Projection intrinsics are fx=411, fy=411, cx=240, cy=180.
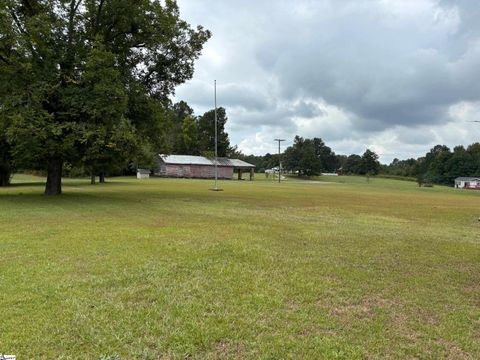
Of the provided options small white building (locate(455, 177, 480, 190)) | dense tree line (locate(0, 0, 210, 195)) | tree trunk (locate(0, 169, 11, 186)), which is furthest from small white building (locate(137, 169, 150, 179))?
small white building (locate(455, 177, 480, 190))

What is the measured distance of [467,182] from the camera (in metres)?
98.1

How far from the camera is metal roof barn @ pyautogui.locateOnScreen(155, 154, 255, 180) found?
7581 cm

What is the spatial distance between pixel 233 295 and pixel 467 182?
107553 millimetres

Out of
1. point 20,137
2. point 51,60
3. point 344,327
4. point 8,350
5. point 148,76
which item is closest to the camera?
point 8,350

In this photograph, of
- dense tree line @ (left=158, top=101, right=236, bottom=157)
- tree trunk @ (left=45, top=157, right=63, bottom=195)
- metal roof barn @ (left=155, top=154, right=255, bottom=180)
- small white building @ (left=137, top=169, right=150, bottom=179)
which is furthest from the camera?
dense tree line @ (left=158, top=101, right=236, bottom=157)

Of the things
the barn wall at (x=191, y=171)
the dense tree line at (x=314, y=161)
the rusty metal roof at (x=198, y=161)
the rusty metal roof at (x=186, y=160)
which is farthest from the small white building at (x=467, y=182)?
the rusty metal roof at (x=186, y=160)

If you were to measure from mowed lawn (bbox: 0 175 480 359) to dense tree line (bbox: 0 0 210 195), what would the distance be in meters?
7.75

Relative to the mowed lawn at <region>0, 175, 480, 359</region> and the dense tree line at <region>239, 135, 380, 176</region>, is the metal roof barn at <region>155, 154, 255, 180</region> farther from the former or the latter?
the mowed lawn at <region>0, 175, 480, 359</region>

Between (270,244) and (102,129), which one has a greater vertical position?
(102,129)

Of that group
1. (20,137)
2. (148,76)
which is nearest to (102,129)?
(20,137)

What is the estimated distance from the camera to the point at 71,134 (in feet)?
55.9

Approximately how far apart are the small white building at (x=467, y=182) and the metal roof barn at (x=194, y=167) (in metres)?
54.2

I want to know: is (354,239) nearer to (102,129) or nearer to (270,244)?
(270,244)

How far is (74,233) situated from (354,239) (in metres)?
6.81
